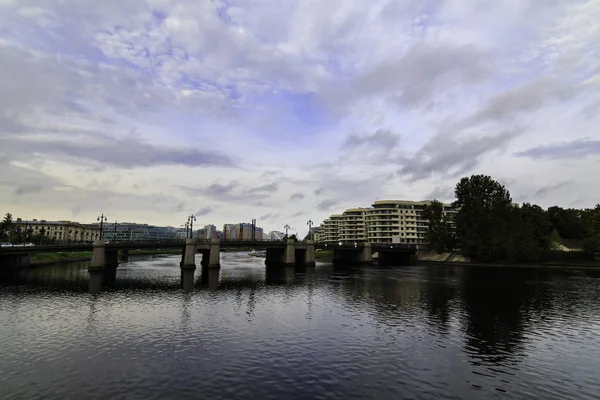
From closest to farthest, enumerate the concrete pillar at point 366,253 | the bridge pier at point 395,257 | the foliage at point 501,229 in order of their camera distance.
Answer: the foliage at point 501,229
the concrete pillar at point 366,253
the bridge pier at point 395,257

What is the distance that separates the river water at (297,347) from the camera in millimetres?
21141

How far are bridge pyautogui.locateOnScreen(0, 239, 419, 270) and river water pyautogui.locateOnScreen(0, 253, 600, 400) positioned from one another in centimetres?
4458

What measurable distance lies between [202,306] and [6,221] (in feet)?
377

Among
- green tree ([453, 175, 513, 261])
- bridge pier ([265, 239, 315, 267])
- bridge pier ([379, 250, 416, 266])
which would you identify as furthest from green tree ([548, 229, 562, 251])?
bridge pier ([265, 239, 315, 267])

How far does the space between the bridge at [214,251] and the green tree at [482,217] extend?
96.5 feet

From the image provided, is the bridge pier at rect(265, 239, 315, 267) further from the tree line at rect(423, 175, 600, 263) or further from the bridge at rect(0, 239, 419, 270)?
the tree line at rect(423, 175, 600, 263)

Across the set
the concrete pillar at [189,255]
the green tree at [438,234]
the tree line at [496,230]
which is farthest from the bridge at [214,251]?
the tree line at [496,230]

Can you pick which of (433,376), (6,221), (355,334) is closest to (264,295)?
(355,334)

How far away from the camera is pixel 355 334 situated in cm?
3341

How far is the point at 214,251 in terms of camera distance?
109 metres

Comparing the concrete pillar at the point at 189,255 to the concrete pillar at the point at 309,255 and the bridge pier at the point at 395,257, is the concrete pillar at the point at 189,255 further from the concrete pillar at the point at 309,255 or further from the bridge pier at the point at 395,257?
the bridge pier at the point at 395,257

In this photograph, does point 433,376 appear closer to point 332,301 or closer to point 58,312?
point 332,301

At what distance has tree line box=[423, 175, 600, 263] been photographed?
126875mm

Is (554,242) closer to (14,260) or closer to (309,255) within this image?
(309,255)
